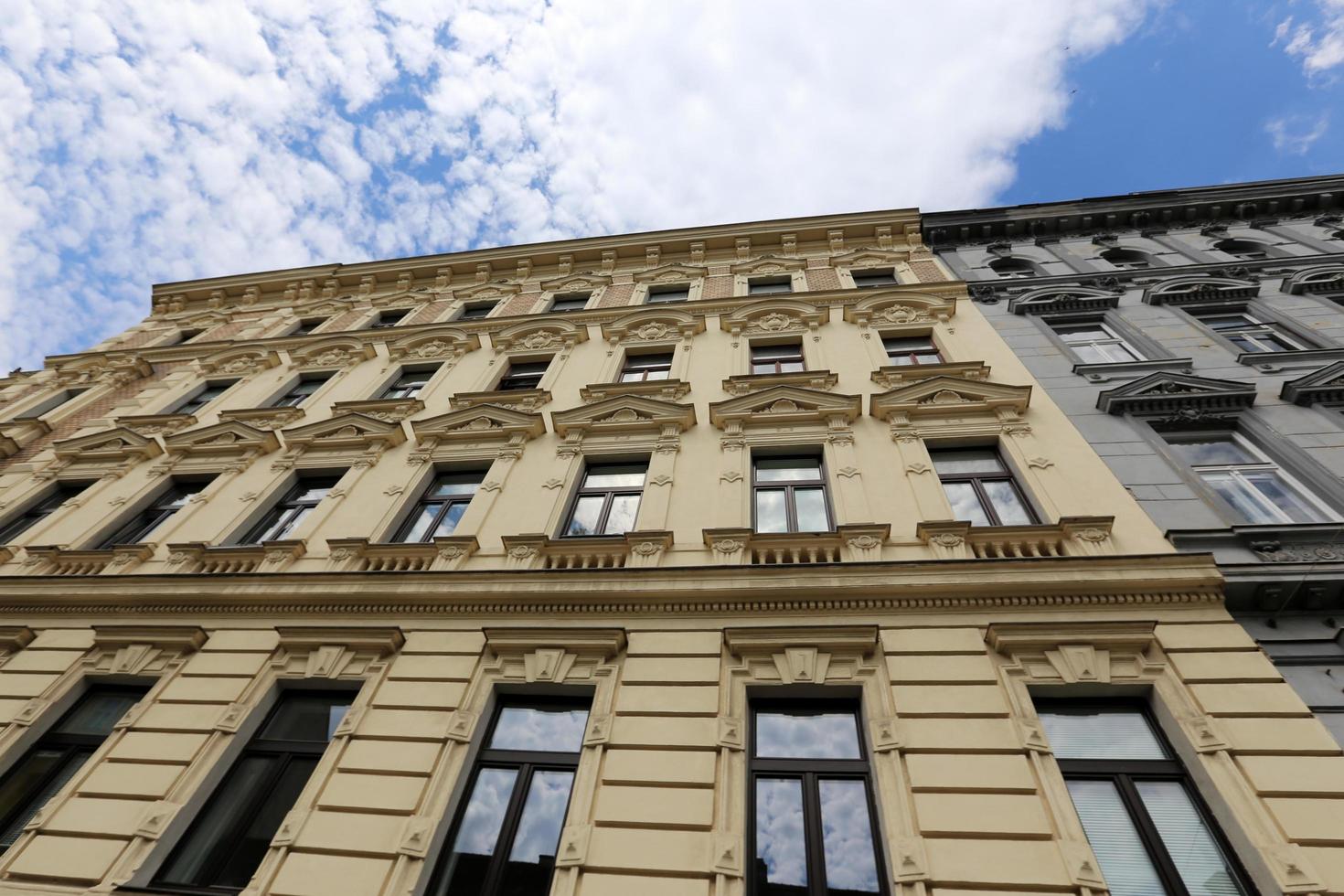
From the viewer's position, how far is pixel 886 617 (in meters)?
8.07

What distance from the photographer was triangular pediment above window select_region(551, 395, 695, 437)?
12.5 meters

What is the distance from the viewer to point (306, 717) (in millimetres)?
8492

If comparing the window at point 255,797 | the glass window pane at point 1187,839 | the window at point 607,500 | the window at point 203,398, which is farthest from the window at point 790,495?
the window at point 203,398

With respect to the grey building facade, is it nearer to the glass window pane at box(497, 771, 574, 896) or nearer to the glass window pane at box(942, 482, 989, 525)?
the glass window pane at box(942, 482, 989, 525)

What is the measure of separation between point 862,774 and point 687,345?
1095cm

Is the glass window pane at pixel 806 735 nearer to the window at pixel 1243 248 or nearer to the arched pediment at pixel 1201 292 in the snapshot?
the arched pediment at pixel 1201 292

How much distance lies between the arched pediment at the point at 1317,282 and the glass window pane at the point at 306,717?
68.0ft

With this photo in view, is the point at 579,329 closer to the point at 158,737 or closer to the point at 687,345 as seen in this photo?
the point at 687,345

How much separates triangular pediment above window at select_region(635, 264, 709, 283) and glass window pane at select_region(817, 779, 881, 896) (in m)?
16.0

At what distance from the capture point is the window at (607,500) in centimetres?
1080

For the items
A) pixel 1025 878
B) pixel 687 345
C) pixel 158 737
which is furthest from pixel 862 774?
pixel 687 345

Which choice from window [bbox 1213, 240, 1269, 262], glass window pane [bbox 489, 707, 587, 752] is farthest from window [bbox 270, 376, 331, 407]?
window [bbox 1213, 240, 1269, 262]

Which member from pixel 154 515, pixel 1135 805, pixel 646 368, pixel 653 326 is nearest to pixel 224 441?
pixel 154 515

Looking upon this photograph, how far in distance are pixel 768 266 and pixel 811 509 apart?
11.6 meters
